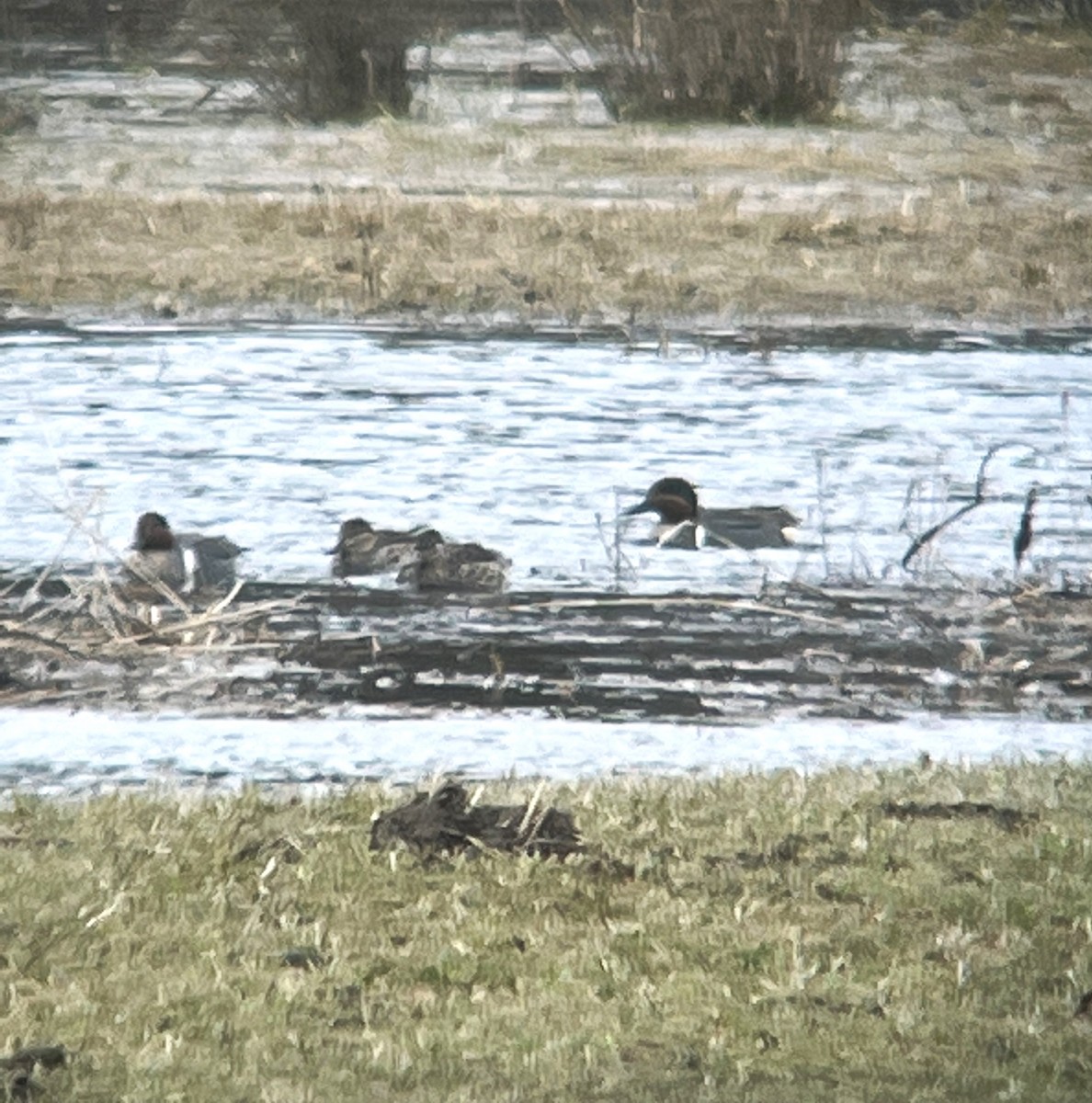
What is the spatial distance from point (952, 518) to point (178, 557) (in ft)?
7.42

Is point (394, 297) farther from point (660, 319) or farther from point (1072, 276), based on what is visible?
point (1072, 276)

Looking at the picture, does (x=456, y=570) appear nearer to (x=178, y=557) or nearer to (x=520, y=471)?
(x=178, y=557)

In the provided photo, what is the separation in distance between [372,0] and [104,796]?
6.71 metres

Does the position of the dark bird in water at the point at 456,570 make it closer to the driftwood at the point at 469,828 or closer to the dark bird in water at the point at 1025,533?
the dark bird in water at the point at 1025,533

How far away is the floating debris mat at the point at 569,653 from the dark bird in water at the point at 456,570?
15cm

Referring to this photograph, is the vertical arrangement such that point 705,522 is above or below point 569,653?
below

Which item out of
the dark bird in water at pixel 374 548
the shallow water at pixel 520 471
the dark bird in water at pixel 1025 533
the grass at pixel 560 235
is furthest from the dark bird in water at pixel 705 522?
the grass at pixel 560 235

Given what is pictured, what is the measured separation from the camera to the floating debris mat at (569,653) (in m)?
6.25

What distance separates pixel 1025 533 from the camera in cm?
821

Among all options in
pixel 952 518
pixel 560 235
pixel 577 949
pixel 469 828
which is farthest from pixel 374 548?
pixel 560 235

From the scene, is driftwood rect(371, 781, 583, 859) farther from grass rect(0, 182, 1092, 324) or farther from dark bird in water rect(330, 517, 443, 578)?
grass rect(0, 182, 1092, 324)

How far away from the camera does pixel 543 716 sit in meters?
6.07

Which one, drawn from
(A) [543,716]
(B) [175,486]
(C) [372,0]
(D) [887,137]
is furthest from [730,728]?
(D) [887,137]

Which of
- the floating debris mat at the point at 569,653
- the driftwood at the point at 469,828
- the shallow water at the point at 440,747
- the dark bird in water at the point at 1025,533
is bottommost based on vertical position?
the dark bird in water at the point at 1025,533
